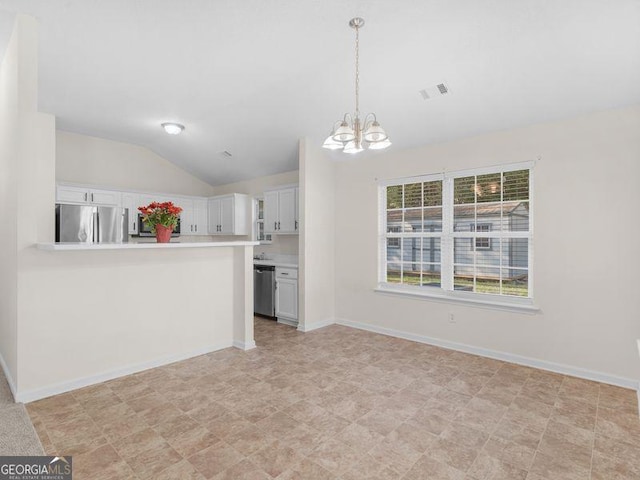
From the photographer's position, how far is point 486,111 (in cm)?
360

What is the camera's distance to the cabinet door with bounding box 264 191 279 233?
5.91m

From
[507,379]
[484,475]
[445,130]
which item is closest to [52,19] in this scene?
[445,130]

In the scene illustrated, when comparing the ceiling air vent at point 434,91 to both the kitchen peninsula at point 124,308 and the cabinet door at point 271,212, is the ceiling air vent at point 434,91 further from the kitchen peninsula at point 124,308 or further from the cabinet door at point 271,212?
the cabinet door at point 271,212

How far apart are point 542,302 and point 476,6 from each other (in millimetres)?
2778

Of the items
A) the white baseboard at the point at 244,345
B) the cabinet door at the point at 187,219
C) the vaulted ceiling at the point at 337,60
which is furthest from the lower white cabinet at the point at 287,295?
the cabinet door at the point at 187,219

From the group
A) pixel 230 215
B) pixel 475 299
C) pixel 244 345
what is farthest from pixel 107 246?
pixel 475 299

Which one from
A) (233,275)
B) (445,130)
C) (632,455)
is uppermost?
(445,130)

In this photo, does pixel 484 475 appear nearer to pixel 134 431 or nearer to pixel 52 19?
pixel 134 431

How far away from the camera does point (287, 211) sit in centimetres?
571

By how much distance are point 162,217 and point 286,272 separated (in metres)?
2.29

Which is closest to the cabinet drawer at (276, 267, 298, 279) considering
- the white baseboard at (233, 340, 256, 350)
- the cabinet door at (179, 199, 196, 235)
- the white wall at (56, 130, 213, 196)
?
the white baseboard at (233, 340, 256, 350)

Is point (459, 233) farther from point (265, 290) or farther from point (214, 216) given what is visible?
point (214, 216)

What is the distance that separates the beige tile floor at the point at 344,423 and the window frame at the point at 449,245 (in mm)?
717

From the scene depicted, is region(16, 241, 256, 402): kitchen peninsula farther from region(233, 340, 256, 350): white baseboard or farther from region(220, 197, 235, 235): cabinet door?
region(220, 197, 235, 235): cabinet door
